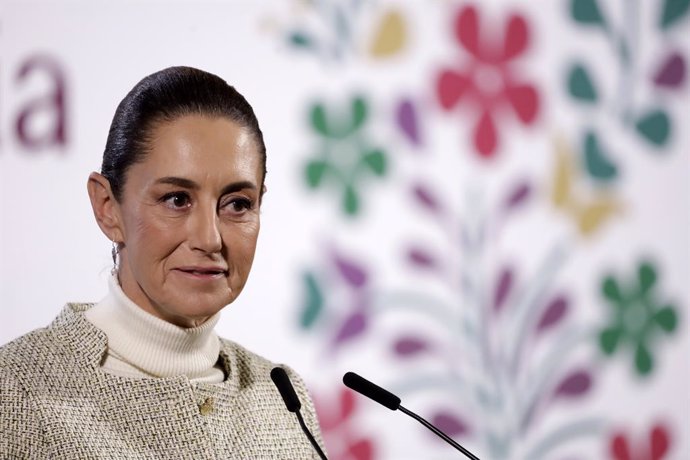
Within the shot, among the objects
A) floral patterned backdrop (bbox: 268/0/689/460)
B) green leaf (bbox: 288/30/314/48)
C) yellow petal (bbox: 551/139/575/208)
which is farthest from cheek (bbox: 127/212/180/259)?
yellow petal (bbox: 551/139/575/208)

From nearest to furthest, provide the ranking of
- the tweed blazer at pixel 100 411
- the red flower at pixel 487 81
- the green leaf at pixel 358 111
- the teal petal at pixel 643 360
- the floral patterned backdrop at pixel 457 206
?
the tweed blazer at pixel 100 411 → the floral patterned backdrop at pixel 457 206 → the green leaf at pixel 358 111 → the red flower at pixel 487 81 → the teal petal at pixel 643 360

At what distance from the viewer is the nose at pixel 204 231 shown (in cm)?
160

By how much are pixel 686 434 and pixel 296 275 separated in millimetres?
1242

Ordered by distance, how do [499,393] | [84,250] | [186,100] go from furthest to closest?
[499,393], [84,250], [186,100]

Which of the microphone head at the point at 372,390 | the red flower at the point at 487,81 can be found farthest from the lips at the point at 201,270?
the red flower at the point at 487,81

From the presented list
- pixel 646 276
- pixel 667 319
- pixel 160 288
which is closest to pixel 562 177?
pixel 646 276

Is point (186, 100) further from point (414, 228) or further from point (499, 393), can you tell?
point (499, 393)

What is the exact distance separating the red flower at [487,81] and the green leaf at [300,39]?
1.25ft

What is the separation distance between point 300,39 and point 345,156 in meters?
0.33

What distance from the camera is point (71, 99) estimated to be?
2.73 m

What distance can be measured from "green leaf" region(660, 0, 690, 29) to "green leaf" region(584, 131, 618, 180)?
395mm

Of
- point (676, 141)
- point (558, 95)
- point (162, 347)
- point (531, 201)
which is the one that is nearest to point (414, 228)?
point (531, 201)

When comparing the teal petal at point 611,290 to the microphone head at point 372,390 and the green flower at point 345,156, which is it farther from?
the microphone head at point 372,390

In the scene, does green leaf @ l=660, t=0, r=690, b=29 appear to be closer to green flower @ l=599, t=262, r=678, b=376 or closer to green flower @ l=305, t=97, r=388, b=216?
green flower @ l=599, t=262, r=678, b=376
